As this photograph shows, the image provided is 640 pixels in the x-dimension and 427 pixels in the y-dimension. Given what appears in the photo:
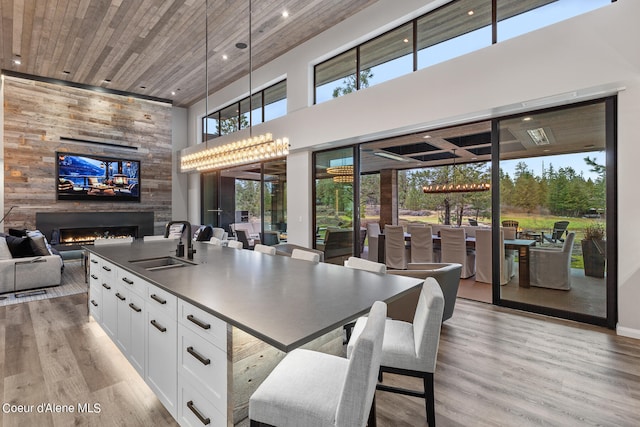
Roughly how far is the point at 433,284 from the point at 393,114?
11.0ft

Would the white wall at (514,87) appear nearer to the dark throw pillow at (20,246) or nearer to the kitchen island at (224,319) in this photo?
the kitchen island at (224,319)

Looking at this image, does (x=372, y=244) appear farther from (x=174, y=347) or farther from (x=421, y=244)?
(x=174, y=347)

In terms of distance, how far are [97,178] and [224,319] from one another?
28.2ft

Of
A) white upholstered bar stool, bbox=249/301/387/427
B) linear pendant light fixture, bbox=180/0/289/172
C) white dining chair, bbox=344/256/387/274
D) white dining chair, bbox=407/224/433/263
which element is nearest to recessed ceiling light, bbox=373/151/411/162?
white dining chair, bbox=407/224/433/263

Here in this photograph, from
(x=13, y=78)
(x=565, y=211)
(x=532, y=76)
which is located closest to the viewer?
(x=532, y=76)

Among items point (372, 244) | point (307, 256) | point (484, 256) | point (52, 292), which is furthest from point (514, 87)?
point (52, 292)

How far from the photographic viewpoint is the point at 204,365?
1.54 metres

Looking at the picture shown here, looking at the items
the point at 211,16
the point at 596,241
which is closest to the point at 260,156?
the point at 211,16

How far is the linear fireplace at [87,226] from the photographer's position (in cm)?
730

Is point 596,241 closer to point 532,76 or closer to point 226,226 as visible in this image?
point 532,76

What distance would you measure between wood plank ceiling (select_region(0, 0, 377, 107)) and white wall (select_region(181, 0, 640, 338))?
84 centimetres

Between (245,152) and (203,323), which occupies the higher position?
(245,152)

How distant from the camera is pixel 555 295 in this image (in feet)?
12.5

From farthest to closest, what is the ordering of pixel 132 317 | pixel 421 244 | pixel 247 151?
pixel 421 244, pixel 247 151, pixel 132 317
